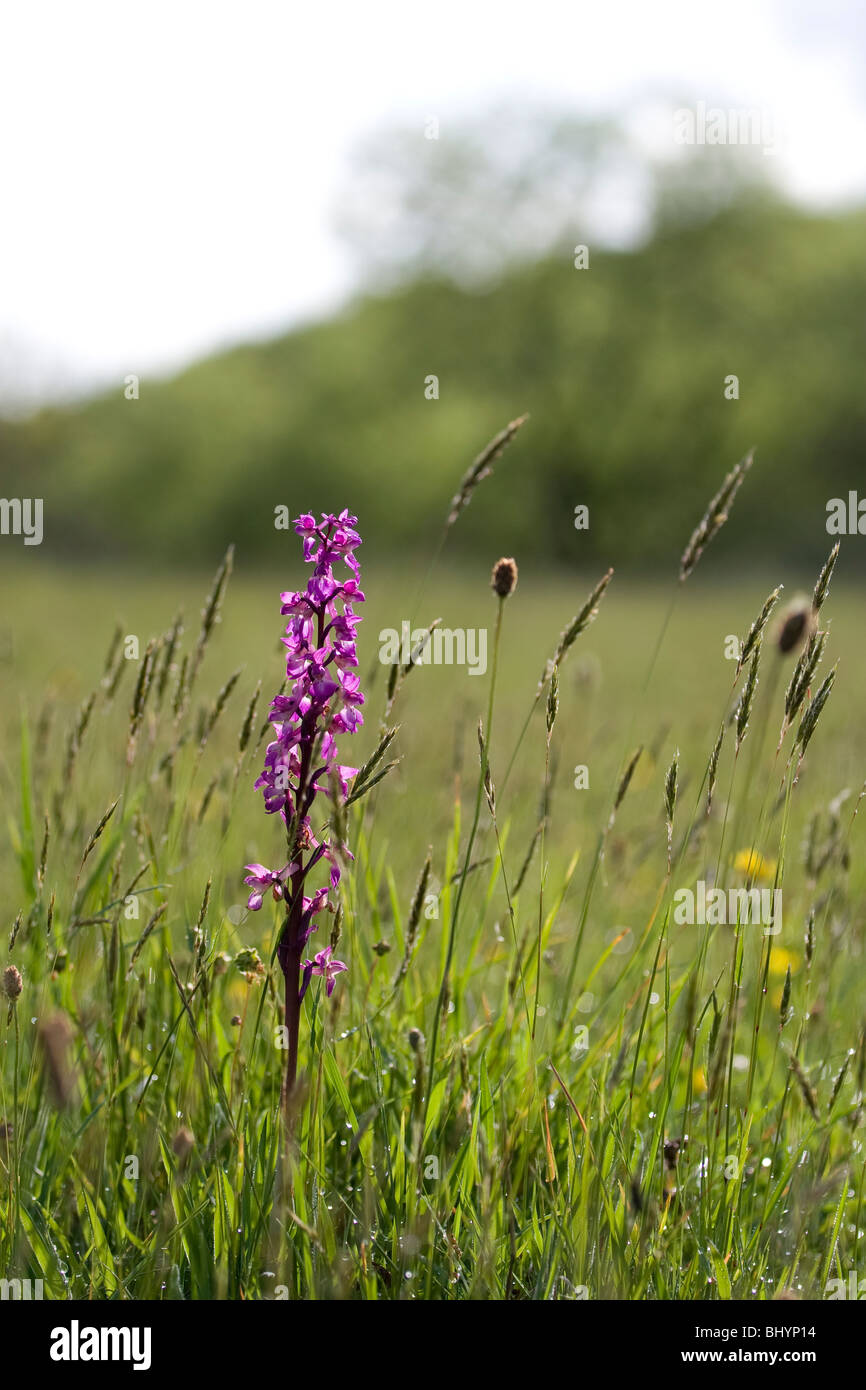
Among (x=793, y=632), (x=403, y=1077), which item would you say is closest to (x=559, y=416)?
(x=793, y=632)

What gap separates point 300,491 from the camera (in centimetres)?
2616

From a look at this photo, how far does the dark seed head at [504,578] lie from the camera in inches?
59.1

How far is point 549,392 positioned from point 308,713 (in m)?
26.4

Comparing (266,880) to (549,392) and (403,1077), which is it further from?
(549,392)

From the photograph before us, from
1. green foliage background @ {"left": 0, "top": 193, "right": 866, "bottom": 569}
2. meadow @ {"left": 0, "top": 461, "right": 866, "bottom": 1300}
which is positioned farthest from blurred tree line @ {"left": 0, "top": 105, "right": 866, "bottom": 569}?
meadow @ {"left": 0, "top": 461, "right": 866, "bottom": 1300}

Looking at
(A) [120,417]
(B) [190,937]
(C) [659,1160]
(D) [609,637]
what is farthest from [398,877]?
(A) [120,417]

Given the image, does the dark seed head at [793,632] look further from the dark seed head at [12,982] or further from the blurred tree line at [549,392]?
the blurred tree line at [549,392]

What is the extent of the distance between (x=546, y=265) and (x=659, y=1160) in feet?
88.9

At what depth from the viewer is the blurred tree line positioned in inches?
992

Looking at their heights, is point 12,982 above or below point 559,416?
below

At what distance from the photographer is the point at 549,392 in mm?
26484

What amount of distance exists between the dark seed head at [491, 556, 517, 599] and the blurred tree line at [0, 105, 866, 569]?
75.8 ft

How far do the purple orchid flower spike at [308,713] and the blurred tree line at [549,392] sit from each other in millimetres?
23235

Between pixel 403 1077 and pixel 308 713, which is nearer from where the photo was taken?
pixel 308 713
